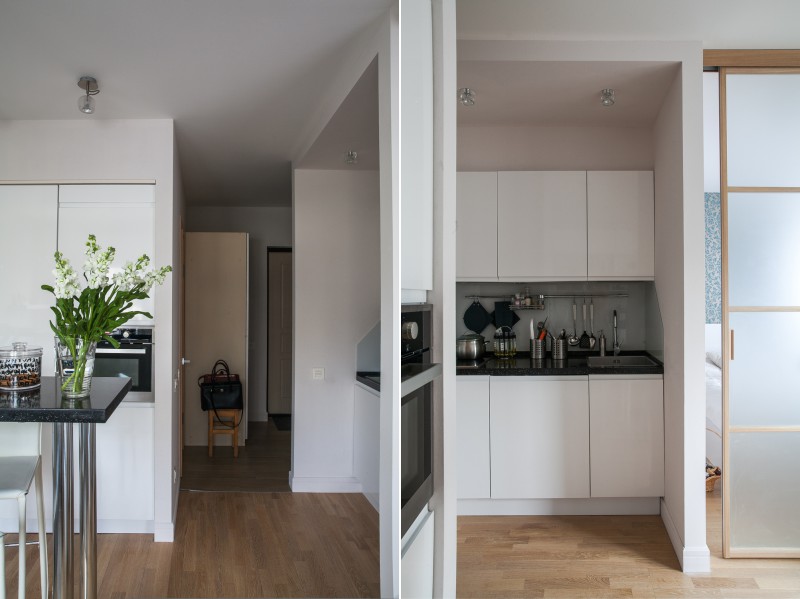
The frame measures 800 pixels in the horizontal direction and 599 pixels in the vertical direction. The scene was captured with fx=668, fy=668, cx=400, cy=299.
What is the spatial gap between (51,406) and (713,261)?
3.08 m

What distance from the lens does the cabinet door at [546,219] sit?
3.74 meters

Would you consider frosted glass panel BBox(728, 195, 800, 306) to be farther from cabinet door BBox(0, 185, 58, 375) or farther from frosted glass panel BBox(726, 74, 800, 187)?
cabinet door BBox(0, 185, 58, 375)

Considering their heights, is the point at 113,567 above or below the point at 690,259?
below

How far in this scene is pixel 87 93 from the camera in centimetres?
262

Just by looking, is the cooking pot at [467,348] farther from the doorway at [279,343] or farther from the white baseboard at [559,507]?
the doorway at [279,343]

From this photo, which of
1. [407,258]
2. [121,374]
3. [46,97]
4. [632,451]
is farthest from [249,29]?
[632,451]

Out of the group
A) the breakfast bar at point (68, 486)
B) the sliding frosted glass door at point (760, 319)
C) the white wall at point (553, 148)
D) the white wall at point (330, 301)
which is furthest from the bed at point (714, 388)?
the breakfast bar at point (68, 486)

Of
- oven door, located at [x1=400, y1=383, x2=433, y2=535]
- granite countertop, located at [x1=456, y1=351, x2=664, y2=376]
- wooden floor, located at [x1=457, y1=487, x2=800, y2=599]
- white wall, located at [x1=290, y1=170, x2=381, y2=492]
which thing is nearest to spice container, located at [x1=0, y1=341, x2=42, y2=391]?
oven door, located at [x1=400, y1=383, x2=433, y2=535]

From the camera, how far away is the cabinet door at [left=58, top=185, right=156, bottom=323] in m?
2.42

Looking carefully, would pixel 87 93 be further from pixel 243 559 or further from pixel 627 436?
pixel 627 436

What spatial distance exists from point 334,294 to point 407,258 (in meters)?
2.31

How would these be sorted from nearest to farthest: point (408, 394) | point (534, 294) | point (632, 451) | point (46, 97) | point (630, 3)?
point (408, 394)
point (46, 97)
point (630, 3)
point (632, 451)
point (534, 294)

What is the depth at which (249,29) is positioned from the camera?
248cm

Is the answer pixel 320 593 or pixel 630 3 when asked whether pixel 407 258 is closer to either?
pixel 320 593
